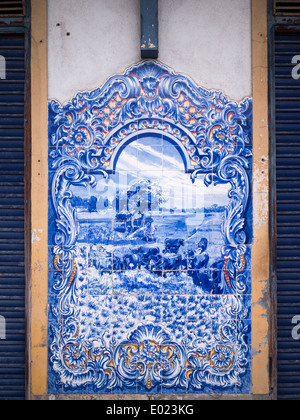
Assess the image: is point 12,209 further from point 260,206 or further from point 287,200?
point 287,200

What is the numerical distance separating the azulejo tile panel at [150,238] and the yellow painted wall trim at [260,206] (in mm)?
76

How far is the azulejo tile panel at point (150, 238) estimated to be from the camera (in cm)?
362

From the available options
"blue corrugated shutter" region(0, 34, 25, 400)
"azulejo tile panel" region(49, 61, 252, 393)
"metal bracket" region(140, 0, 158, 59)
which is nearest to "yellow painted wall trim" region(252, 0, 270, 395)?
"azulejo tile panel" region(49, 61, 252, 393)

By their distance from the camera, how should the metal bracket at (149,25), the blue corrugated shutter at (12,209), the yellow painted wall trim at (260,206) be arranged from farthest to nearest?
the blue corrugated shutter at (12,209), the yellow painted wall trim at (260,206), the metal bracket at (149,25)

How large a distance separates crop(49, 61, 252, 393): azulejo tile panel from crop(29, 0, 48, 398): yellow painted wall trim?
8 cm

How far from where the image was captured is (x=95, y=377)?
3.62 meters

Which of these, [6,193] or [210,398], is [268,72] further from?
[210,398]

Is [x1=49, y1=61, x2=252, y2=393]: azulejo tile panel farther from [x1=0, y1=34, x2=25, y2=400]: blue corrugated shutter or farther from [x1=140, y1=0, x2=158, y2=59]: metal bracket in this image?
[x1=0, y1=34, x2=25, y2=400]: blue corrugated shutter

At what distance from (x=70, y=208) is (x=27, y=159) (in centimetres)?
65

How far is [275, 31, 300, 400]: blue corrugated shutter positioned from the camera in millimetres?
3727

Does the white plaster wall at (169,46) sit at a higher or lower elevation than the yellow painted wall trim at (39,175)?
higher

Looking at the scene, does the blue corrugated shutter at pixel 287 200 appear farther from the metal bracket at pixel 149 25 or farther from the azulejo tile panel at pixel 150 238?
the metal bracket at pixel 149 25

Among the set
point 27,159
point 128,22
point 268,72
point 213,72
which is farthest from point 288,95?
point 27,159

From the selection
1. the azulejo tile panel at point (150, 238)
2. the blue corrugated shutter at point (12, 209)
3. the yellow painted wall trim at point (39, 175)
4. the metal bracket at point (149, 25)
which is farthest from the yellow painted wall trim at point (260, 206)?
the blue corrugated shutter at point (12, 209)
